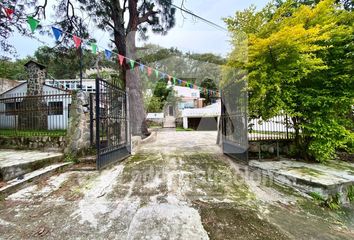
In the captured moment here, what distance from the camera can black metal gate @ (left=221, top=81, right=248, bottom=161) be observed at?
15.5 feet

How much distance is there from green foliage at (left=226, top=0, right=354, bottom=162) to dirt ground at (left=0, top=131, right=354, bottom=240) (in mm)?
1656

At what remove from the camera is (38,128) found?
241 inches

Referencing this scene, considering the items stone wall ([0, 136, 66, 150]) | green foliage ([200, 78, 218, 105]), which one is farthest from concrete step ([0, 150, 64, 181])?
green foliage ([200, 78, 218, 105])

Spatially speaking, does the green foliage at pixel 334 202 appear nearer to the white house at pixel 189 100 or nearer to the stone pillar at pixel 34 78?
the stone pillar at pixel 34 78

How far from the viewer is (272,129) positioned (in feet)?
17.7

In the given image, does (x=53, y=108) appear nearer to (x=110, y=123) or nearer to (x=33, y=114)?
(x=33, y=114)

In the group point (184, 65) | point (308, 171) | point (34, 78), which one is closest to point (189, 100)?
point (184, 65)

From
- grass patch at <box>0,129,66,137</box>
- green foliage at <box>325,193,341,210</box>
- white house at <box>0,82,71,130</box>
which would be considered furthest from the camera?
white house at <box>0,82,71,130</box>

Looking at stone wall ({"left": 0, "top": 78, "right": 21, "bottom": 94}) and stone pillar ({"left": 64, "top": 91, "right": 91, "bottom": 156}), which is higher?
stone wall ({"left": 0, "top": 78, "right": 21, "bottom": 94})

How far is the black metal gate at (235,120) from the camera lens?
4.73m

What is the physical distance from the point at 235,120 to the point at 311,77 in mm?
2152

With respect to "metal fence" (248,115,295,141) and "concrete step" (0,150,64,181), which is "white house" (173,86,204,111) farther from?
"concrete step" (0,150,64,181)

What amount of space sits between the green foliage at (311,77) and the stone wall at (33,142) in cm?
581

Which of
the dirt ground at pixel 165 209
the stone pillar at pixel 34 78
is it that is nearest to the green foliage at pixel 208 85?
the stone pillar at pixel 34 78
